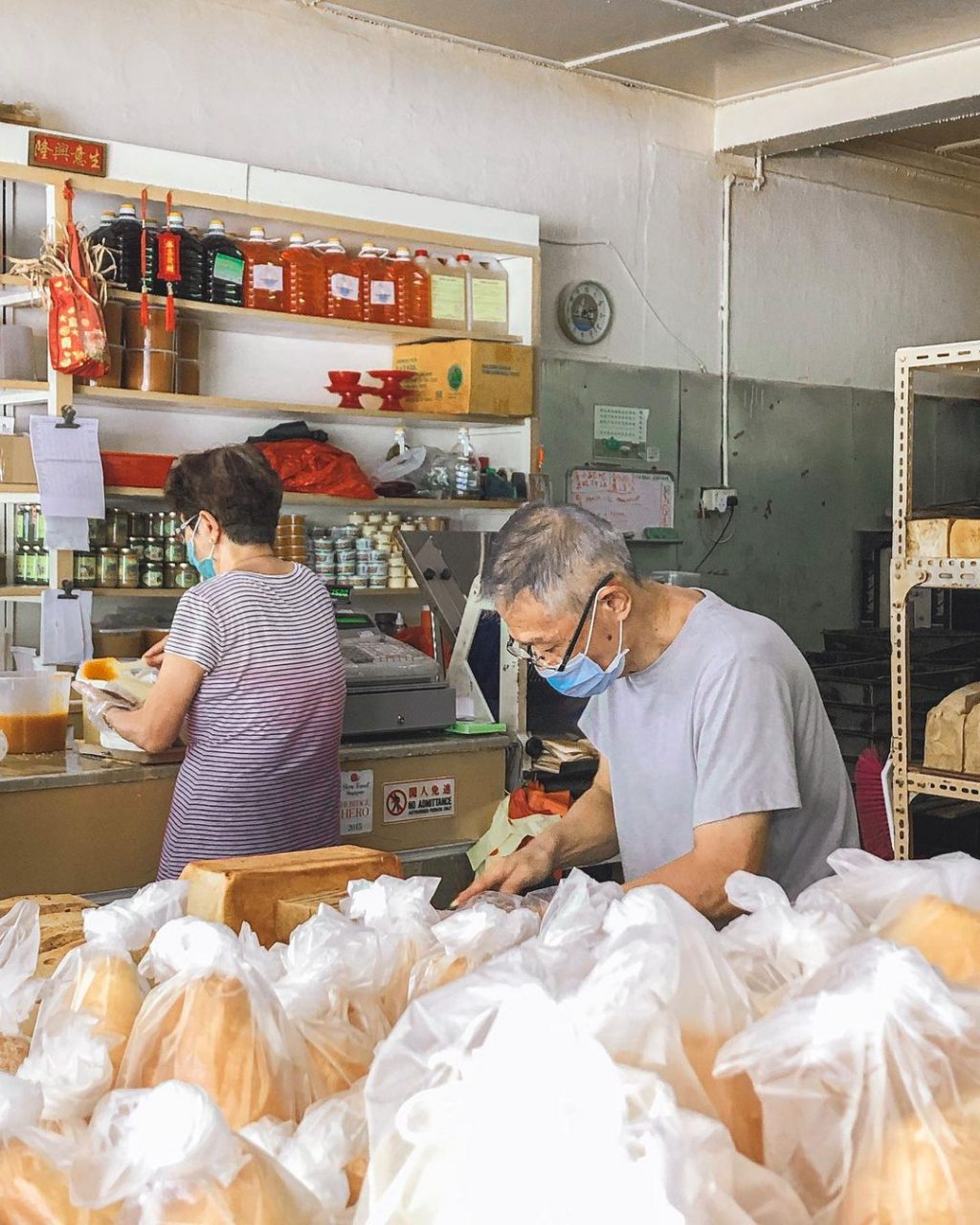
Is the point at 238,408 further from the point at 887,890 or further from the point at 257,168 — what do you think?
the point at 887,890

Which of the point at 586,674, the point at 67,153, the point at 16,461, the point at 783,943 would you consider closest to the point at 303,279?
the point at 67,153

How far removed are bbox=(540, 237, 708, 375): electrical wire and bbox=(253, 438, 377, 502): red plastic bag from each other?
1621mm

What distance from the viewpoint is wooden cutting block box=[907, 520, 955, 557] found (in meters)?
3.58

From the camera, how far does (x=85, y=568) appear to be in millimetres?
4473

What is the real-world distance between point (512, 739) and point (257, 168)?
85.4 inches

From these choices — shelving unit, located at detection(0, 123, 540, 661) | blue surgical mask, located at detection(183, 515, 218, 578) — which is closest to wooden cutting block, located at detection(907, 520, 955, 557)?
blue surgical mask, located at detection(183, 515, 218, 578)

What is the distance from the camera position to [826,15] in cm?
528

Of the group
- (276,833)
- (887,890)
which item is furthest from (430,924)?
(276,833)

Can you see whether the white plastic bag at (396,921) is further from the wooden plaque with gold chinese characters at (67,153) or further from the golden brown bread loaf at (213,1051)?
the wooden plaque with gold chinese characters at (67,153)

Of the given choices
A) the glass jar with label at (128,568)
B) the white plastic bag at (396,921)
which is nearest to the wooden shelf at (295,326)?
the glass jar with label at (128,568)

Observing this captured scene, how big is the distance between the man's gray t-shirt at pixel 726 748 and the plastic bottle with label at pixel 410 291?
309 cm

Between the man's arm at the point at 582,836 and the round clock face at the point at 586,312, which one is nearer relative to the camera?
the man's arm at the point at 582,836

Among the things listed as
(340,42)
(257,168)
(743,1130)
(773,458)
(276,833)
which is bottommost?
(276,833)

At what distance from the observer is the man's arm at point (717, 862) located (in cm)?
204
